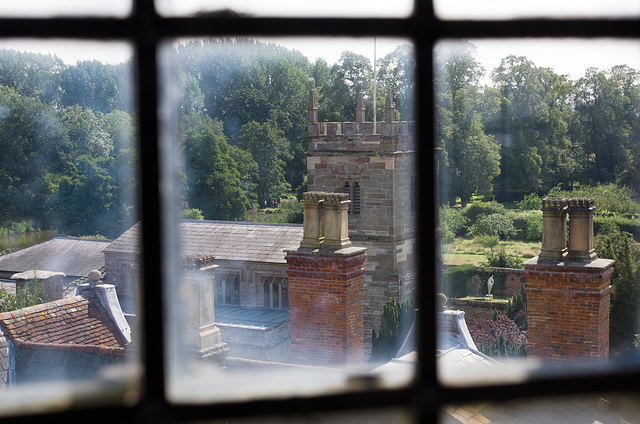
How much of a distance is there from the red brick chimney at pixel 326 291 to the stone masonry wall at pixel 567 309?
1.61 m

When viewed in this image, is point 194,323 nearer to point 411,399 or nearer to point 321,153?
Result: point 411,399

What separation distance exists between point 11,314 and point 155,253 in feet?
18.4

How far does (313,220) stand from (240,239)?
24.8 feet

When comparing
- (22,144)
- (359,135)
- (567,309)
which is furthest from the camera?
(359,135)

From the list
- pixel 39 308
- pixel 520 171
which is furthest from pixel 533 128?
pixel 39 308

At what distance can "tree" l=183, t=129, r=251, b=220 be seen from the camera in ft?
38.9

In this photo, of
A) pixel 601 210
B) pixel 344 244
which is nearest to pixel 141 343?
pixel 344 244

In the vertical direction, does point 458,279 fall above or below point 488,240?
below

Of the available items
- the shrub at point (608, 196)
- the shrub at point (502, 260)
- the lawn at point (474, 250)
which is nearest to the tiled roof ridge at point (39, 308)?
the lawn at point (474, 250)

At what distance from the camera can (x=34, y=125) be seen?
232 inches

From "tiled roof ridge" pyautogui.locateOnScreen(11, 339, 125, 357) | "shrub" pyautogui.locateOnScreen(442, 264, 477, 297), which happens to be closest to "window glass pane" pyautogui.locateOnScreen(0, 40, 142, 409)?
"tiled roof ridge" pyautogui.locateOnScreen(11, 339, 125, 357)

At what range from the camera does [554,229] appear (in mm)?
5172

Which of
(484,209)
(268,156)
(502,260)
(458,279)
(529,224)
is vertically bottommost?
(458,279)

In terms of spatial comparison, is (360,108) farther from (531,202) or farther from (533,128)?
(531,202)
